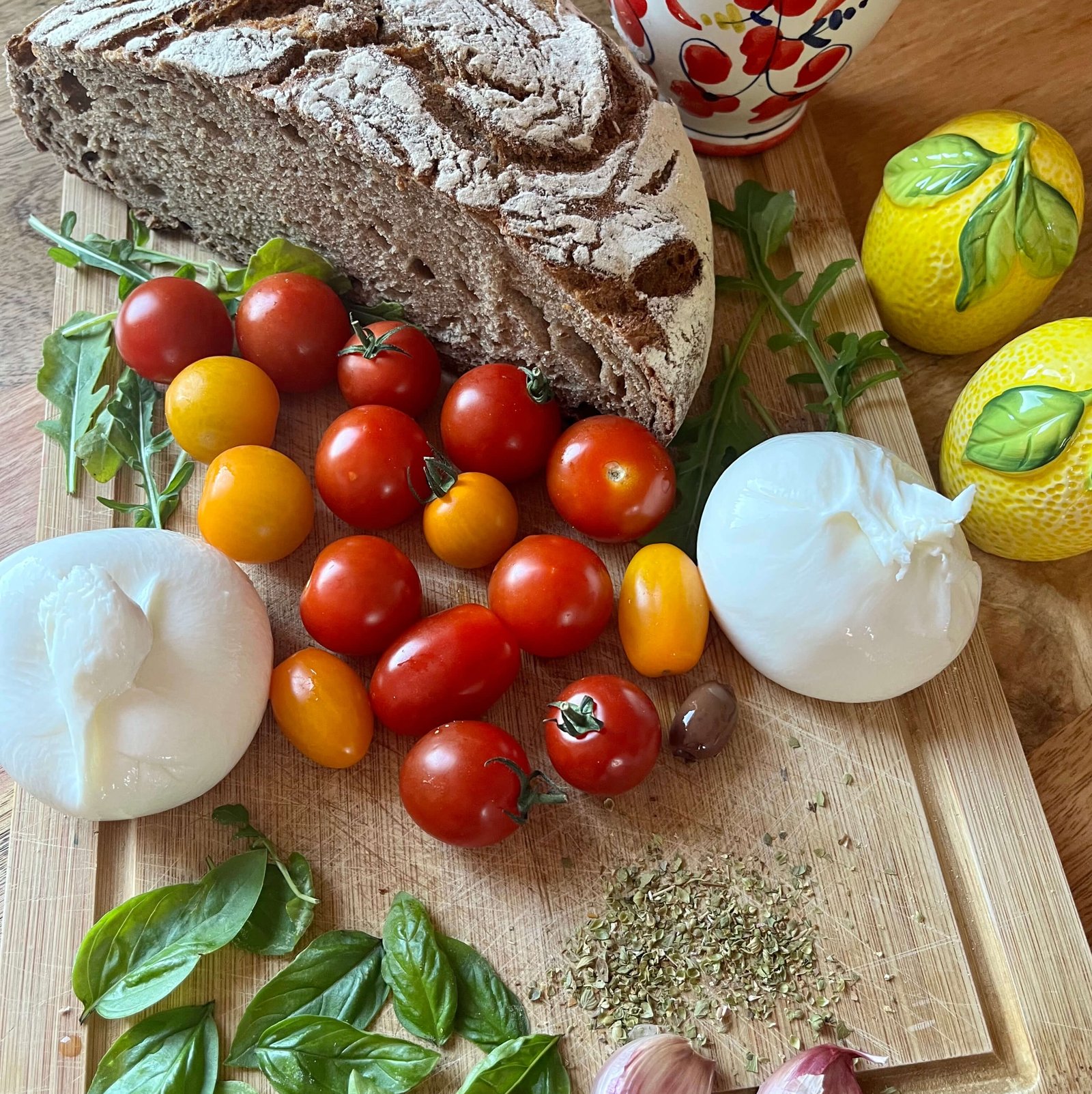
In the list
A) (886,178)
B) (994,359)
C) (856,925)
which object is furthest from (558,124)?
(856,925)

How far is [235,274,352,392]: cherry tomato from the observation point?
50.1 inches

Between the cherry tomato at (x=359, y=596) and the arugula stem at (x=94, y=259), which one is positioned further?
the arugula stem at (x=94, y=259)

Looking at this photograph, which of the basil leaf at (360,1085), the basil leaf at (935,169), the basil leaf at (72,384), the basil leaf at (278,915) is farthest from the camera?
the basil leaf at (72,384)

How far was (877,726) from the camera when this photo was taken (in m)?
1.16

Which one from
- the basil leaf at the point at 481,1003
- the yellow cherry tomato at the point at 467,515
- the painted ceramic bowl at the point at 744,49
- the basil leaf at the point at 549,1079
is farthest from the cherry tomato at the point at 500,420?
the basil leaf at the point at 549,1079

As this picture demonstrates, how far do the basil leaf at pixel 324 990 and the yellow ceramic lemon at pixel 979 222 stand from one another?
3.40 feet

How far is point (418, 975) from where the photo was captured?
3.39ft

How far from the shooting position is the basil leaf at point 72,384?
50.8 inches

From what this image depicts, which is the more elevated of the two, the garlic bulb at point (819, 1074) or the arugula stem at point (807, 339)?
the arugula stem at point (807, 339)

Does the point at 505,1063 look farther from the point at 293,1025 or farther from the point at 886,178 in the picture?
the point at 886,178

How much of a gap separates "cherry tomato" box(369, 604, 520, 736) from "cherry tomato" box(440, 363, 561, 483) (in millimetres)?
202

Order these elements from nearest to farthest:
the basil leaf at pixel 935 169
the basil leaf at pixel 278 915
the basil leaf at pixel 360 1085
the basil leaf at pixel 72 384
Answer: the basil leaf at pixel 360 1085 → the basil leaf at pixel 278 915 → the basil leaf at pixel 935 169 → the basil leaf at pixel 72 384

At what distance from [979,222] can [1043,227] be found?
8 centimetres

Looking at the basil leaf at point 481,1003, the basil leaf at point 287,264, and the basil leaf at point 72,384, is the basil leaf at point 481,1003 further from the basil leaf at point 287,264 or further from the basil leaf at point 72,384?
the basil leaf at point 287,264
